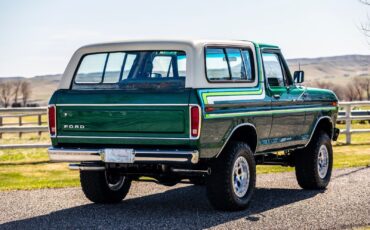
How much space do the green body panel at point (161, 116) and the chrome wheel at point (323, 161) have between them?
1856 millimetres

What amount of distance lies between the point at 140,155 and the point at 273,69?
2.79 meters

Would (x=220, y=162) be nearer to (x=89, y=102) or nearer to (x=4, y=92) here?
(x=89, y=102)

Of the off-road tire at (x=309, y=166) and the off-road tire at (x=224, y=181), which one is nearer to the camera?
the off-road tire at (x=224, y=181)

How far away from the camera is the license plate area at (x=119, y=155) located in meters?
8.24

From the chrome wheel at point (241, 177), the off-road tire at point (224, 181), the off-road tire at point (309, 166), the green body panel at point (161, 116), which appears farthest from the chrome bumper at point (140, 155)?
the off-road tire at point (309, 166)

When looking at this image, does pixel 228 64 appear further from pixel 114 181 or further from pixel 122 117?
pixel 114 181

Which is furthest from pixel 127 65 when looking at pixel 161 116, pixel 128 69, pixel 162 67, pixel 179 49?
pixel 161 116

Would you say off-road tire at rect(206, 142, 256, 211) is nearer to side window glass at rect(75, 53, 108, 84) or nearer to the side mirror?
side window glass at rect(75, 53, 108, 84)

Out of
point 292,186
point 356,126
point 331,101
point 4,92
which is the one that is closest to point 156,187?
point 292,186

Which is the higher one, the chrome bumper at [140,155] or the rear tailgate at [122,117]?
Answer: the rear tailgate at [122,117]

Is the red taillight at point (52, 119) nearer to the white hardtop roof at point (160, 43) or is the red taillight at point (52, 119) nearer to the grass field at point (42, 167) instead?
the white hardtop roof at point (160, 43)

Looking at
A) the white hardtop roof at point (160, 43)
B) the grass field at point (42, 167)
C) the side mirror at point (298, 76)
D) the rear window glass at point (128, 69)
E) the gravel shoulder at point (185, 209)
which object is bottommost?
the grass field at point (42, 167)

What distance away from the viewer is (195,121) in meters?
7.96

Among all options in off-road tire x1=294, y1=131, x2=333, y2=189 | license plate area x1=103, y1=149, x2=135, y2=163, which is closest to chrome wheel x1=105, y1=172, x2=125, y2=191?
license plate area x1=103, y1=149, x2=135, y2=163
